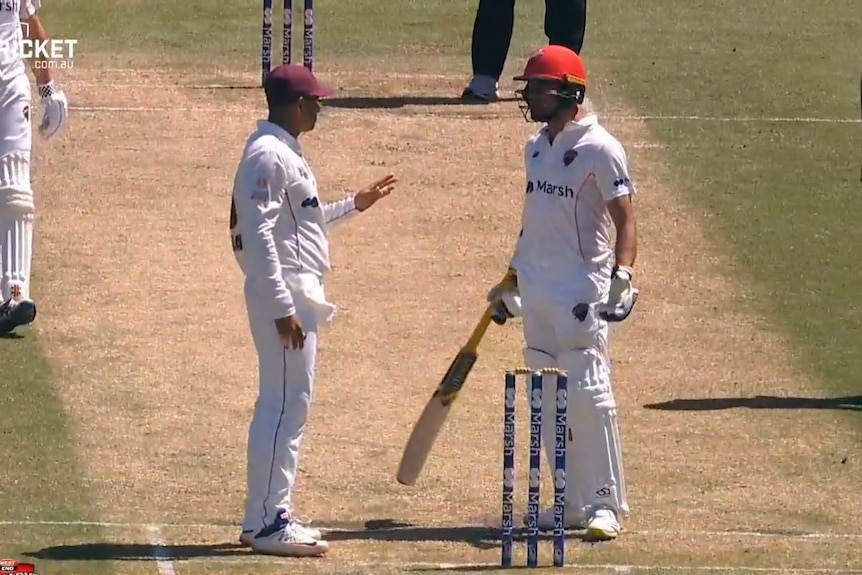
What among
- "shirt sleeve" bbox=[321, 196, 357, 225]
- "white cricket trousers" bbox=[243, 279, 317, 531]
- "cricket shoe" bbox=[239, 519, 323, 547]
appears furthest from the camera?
"shirt sleeve" bbox=[321, 196, 357, 225]

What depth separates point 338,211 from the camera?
31.7 feet

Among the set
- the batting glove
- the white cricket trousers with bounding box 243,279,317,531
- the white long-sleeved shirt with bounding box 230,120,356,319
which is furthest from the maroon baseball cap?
the batting glove

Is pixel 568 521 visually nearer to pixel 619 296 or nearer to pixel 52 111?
pixel 619 296

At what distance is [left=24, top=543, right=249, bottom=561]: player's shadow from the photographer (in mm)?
9172

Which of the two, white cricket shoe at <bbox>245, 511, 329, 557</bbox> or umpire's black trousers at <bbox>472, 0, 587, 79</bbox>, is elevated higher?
umpire's black trousers at <bbox>472, 0, 587, 79</bbox>

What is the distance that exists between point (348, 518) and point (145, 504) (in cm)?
99

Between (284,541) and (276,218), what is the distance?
1.40 metres

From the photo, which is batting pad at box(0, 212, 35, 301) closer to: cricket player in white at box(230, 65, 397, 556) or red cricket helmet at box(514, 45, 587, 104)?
cricket player in white at box(230, 65, 397, 556)

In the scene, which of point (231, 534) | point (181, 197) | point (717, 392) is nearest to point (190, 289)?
point (181, 197)

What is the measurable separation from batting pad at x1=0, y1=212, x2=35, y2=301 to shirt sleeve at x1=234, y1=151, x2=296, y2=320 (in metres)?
4.07

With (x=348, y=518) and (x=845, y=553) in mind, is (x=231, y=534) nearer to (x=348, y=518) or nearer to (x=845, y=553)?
(x=348, y=518)

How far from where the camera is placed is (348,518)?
10.1m

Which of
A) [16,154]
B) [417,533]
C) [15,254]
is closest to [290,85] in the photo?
[417,533]

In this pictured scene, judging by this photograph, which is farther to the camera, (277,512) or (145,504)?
(145,504)
